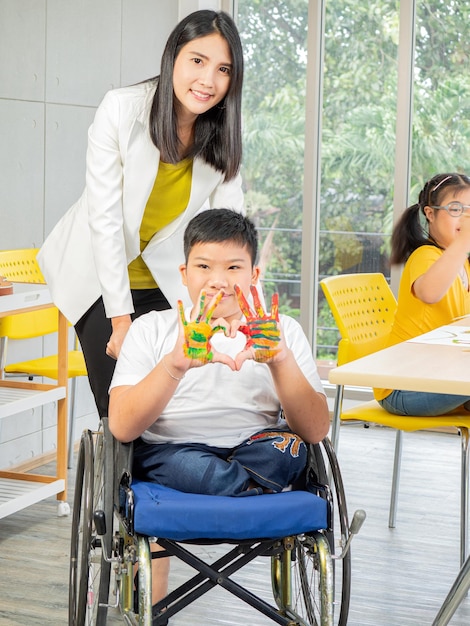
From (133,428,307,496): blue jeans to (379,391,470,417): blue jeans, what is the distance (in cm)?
90

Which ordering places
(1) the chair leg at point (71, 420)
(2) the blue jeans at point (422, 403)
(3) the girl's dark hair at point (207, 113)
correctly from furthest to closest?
(1) the chair leg at point (71, 420) < (2) the blue jeans at point (422, 403) < (3) the girl's dark hair at point (207, 113)

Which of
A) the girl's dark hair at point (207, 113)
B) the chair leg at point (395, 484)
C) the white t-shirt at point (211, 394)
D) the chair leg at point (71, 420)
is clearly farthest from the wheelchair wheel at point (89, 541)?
the chair leg at point (71, 420)

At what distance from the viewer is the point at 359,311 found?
9.70 ft

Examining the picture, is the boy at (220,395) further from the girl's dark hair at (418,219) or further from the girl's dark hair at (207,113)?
the girl's dark hair at (418,219)

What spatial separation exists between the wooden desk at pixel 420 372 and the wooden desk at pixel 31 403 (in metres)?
1.29

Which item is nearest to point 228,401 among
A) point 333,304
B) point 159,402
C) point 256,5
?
point 159,402

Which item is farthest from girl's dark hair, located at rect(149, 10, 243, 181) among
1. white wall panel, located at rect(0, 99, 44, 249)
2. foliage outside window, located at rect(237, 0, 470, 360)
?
foliage outside window, located at rect(237, 0, 470, 360)

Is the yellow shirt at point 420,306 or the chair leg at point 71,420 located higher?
the yellow shirt at point 420,306

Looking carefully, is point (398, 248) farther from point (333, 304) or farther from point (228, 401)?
point (228, 401)

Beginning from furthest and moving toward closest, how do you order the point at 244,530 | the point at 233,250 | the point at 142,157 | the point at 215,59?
1. the point at 142,157
2. the point at 215,59
3. the point at 233,250
4. the point at 244,530

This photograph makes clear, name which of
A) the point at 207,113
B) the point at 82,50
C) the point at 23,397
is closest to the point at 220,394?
the point at 207,113

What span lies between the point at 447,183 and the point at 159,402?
1.43 m

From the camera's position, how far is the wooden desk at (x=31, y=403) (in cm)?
279

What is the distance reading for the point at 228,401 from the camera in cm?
174
